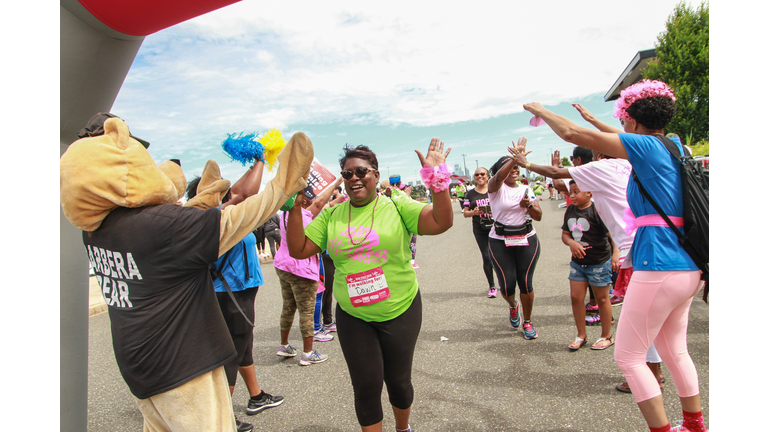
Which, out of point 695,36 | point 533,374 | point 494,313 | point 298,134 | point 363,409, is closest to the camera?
point 298,134

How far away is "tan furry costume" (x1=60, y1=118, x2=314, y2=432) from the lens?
1.62 m

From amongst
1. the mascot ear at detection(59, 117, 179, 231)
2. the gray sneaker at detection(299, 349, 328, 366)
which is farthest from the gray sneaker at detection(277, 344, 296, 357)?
the mascot ear at detection(59, 117, 179, 231)

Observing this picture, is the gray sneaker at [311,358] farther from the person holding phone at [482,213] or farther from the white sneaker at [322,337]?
the person holding phone at [482,213]

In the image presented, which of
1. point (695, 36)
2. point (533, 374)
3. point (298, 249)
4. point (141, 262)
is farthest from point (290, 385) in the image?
point (695, 36)

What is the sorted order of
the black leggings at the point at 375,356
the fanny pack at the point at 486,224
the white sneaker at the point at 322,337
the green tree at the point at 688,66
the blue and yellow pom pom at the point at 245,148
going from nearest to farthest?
the black leggings at the point at 375,356
the blue and yellow pom pom at the point at 245,148
the white sneaker at the point at 322,337
the fanny pack at the point at 486,224
the green tree at the point at 688,66

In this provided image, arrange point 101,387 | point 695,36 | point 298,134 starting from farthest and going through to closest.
Answer: point 695,36, point 101,387, point 298,134

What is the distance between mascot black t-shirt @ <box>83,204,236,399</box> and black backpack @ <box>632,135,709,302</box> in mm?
2291

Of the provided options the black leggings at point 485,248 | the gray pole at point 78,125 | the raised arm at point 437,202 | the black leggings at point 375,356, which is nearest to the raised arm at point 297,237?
the black leggings at point 375,356

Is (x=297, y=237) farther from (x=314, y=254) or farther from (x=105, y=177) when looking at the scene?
(x=105, y=177)

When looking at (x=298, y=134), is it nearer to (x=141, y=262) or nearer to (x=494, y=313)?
(x=141, y=262)

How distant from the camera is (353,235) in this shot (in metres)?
2.37

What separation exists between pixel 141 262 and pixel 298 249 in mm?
909

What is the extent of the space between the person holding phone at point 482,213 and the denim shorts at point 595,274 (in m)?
1.83

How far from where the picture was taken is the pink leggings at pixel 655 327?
6.88 feet
